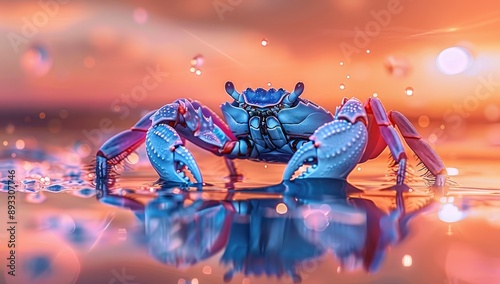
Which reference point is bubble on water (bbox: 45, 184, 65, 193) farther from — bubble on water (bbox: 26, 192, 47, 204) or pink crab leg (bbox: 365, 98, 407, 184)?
pink crab leg (bbox: 365, 98, 407, 184)

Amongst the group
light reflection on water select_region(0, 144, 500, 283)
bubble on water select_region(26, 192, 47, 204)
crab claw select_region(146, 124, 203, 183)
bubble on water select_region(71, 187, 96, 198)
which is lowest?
light reflection on water select_region(0, 144, 500, 283)

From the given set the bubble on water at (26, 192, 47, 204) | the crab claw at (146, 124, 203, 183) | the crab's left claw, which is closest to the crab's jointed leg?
the crab claw at (146, 124, 203, 183)

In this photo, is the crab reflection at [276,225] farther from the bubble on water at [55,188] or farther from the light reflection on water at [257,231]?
the bubble on water at [55,188]

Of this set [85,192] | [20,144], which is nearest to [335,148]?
[85,192]

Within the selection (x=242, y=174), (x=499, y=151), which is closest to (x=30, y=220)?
(x=242, y=174)

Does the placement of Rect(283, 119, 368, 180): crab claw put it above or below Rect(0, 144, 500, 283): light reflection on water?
above

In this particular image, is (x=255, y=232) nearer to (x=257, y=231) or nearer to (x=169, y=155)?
(x=257, y=231)

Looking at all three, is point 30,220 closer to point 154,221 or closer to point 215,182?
point 154,221

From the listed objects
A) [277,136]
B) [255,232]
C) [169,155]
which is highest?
[277,136]
